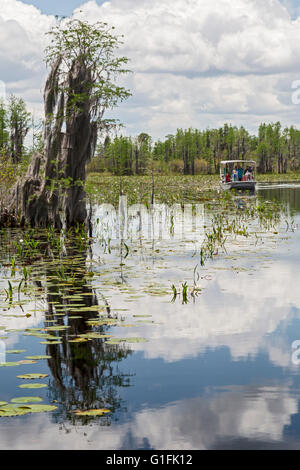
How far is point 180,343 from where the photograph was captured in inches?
300

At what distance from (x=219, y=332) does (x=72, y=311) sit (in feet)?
7.83

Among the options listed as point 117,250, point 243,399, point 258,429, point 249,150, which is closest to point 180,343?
point 243,399

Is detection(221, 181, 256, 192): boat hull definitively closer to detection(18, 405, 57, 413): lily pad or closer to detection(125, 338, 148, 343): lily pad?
detection(125, 338, 148, 343): lily pad

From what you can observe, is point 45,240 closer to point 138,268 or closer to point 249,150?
point 138,268

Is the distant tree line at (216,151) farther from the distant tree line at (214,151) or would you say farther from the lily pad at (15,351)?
the lily pad at (15,351)

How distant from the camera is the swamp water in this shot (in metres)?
5.17

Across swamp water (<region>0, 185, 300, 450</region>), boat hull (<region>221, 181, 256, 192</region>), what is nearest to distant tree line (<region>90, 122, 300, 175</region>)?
boat hull (<region>221, 181, 256, 192</region>)

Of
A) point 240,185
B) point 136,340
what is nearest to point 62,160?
point 136,340
